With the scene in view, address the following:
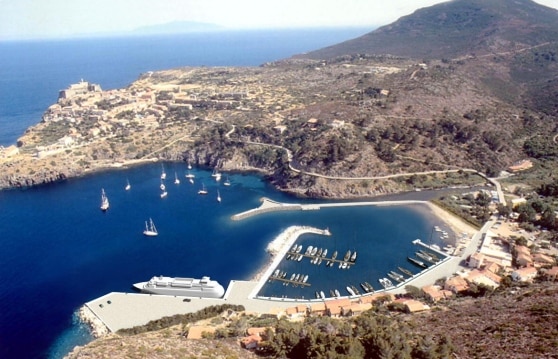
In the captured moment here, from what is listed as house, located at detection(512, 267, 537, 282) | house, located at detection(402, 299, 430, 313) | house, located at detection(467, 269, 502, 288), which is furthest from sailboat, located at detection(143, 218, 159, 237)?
house, located at detection(512, 267, 537, 282)

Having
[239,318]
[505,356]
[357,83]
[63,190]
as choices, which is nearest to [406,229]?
[239,318]

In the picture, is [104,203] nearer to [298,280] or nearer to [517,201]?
[298,280]

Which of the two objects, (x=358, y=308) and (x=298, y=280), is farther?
(x=298, y=280)

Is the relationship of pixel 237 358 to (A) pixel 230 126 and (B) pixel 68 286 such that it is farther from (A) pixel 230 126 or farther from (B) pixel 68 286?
(A) pixel 230 126

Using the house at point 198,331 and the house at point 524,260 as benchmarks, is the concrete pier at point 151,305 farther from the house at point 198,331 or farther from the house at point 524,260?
the house at point 524,260

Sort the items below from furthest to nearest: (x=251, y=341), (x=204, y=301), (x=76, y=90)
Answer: (x=76, y=90), (x=204, y=301), (x=251, y=341)

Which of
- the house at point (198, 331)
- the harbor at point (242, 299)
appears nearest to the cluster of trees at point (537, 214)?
the harbor at point (242, 299)

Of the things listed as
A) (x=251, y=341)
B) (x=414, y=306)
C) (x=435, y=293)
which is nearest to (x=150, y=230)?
(x=251, y=341)
